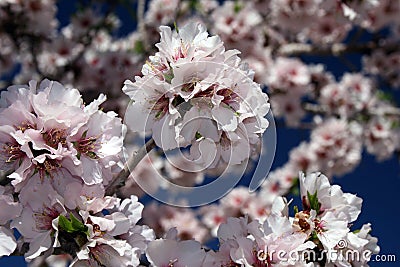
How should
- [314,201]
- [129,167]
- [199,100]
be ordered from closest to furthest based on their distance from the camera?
[199,100] → [129,167] → [314,201]

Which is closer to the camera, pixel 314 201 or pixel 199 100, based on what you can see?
pixel 199 100

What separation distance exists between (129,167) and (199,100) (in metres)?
0.29

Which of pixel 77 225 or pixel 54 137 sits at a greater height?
pixel 54 137

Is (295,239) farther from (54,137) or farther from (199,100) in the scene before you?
(54,137)

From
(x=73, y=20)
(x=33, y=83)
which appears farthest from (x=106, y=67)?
(x=33, y=83)

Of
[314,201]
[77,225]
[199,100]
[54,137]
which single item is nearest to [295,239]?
[314,201]

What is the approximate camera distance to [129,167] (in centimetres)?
150

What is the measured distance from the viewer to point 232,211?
5617mm

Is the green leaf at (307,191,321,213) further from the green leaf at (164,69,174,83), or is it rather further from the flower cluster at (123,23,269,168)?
the green leaf at (164,69,174,83)

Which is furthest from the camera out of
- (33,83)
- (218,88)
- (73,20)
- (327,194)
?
(73,20)

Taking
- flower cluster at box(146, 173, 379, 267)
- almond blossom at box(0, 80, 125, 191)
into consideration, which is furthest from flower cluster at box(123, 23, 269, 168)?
flower cluster at box(146, 173, 379, 267)

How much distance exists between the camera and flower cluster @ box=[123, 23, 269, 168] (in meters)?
1.38

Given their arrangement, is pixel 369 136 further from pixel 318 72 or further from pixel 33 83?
pixel 33 83

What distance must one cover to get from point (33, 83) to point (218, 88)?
0.53 m
